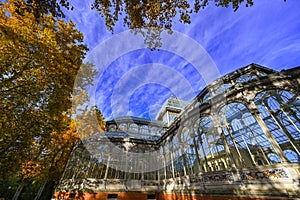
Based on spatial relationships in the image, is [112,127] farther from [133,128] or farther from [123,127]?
[133,128]

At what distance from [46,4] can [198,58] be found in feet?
31.8

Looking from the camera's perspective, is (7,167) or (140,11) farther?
(7,167)

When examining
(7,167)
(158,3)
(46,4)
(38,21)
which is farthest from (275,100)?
(7,167)

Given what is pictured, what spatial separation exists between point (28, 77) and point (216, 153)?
1286 cm

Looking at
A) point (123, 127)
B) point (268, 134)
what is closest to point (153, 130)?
point (123, 127)

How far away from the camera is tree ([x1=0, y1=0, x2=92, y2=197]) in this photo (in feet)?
18.5

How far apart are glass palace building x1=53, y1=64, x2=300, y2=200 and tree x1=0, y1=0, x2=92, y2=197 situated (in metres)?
7.45

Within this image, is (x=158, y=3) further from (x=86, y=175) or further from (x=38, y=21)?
(x=86, y=175)

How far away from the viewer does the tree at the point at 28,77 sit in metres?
5.65

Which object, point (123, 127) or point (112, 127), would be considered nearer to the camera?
point (123, 127)

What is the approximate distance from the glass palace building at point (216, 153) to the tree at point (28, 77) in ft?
24.5

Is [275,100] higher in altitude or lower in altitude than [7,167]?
higher

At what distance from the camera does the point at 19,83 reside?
624cm

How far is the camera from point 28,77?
6328 millimetres
